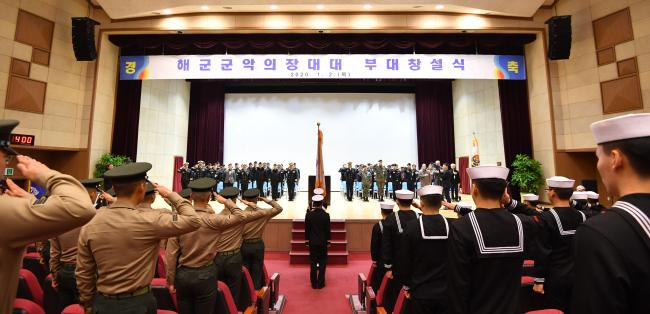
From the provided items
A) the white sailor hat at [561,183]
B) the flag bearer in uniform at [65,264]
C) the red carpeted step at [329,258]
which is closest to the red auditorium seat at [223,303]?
the flag bearer in uniform at [65,264]

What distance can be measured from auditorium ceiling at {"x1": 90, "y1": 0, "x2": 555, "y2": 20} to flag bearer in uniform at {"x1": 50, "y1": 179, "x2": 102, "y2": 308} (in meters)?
7.61

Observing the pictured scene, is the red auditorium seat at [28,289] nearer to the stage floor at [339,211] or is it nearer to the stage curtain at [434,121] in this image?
the stage floor at [339,211]

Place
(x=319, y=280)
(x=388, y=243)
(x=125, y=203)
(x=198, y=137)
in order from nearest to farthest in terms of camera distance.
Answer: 1. (x=125, y=203)
2. (x=388, y=243)
3. (x=319, y=280)
4. (x=198, y=137)

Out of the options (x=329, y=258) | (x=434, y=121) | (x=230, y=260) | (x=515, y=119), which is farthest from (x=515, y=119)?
(x=230, y=260)

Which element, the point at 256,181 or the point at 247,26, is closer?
the point at 247,26

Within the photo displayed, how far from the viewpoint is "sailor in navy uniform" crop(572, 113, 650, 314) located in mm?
696

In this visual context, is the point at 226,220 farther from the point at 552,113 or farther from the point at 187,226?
the point at 552,113

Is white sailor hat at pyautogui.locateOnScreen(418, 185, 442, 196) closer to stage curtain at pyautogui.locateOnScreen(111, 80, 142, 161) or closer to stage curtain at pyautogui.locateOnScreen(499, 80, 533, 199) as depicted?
stage curtain at pyautogui.locateOnScreen(499, 80, 533, 199)

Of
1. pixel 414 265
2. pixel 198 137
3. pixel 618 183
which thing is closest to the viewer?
pixel 618 183

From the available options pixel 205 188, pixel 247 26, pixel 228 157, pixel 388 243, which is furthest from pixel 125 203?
pixel 228 157

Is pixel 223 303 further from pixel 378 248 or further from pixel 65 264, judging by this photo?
pixel 378 248

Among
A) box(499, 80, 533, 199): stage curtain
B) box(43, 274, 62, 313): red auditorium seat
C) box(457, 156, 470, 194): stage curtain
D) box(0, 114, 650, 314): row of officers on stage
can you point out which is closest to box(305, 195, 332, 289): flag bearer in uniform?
box(0, 114, 650, 314): row of officers on stage

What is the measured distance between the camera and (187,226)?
1683 millimetres

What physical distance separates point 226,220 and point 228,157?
1095cm
